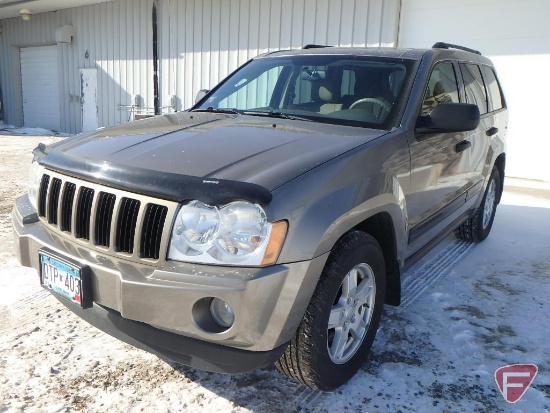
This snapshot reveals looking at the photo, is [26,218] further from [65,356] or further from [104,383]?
[104,383]

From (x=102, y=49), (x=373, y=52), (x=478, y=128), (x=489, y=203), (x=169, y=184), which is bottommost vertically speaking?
(x=489, y=203)

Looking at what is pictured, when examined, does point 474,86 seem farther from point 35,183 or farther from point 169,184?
point 35,183

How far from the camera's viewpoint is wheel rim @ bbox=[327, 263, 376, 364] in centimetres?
230

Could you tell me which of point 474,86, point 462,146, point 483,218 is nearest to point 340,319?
point 462,146

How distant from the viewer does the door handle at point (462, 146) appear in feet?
11.3

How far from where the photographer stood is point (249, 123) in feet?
9.50

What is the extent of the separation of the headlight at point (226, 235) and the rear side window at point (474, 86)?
2.79 m

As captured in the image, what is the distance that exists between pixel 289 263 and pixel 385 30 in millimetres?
7752

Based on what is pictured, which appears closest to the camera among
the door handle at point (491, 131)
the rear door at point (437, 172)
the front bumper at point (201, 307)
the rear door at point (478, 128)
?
the front bumper at point (201, 307)

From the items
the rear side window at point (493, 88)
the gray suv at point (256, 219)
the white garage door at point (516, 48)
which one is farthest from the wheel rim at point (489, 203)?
the white garage door at point (516, 48)

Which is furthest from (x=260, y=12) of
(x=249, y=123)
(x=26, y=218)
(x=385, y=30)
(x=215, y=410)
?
(x=215, y=410)

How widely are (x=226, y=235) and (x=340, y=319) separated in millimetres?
796

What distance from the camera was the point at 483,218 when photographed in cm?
486

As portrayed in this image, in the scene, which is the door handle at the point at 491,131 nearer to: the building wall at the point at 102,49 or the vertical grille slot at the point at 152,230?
the vertical grille slot at the point at 152,230
